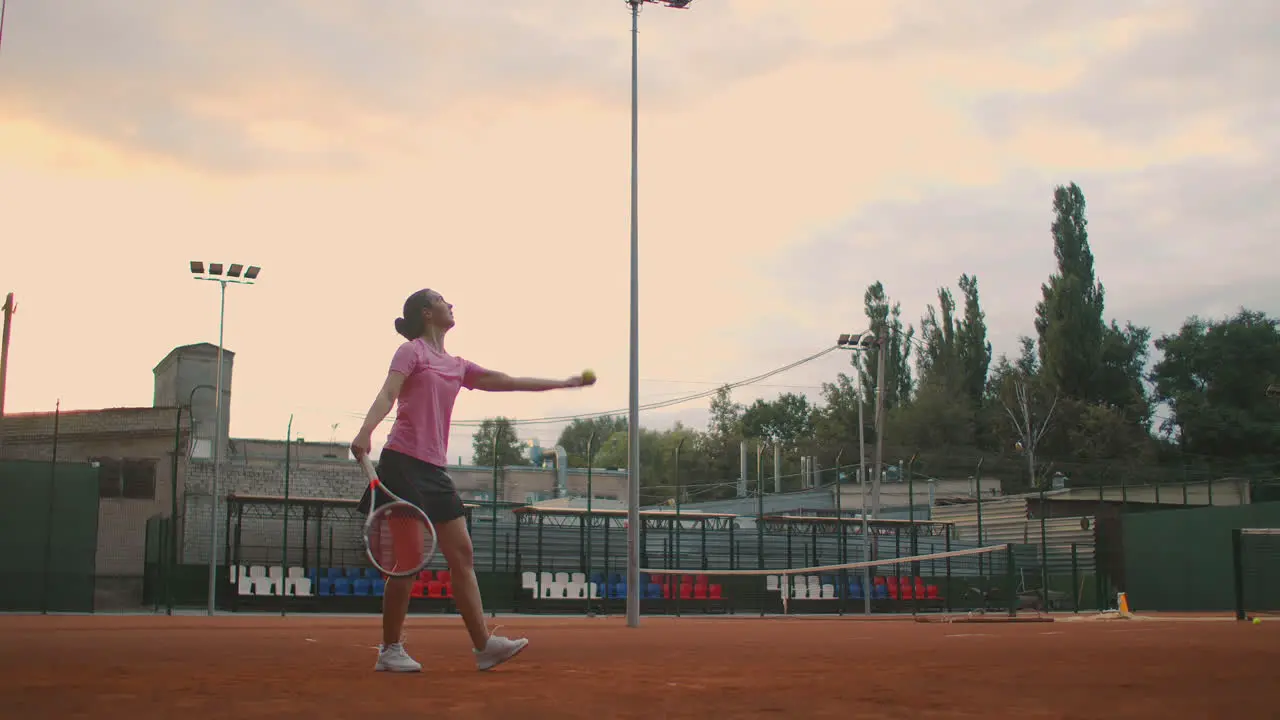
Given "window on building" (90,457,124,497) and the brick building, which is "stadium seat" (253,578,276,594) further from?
"window on building" (90,457,124,497)

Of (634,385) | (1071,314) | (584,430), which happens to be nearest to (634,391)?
(634,385)

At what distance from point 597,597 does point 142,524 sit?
1295 centimetres

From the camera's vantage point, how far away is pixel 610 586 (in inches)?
1178

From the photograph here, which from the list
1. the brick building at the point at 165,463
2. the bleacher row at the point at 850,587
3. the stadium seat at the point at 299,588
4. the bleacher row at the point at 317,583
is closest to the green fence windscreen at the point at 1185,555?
the bleacher row at the point at 850,587

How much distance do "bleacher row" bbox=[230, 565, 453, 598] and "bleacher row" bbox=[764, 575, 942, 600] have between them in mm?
8930

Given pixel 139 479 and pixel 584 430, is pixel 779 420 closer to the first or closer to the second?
pixel 584 430

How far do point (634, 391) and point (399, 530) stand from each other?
11.1m

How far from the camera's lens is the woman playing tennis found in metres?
5.26

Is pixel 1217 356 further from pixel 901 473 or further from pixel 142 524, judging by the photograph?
pixel 142 524

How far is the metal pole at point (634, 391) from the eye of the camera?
611 inches

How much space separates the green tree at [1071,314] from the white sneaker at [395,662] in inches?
2602

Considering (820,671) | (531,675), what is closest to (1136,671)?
(820,671)

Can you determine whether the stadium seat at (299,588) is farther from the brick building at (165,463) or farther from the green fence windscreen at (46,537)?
the green fence windscreen at (46,537)

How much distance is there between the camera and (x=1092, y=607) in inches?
1350
